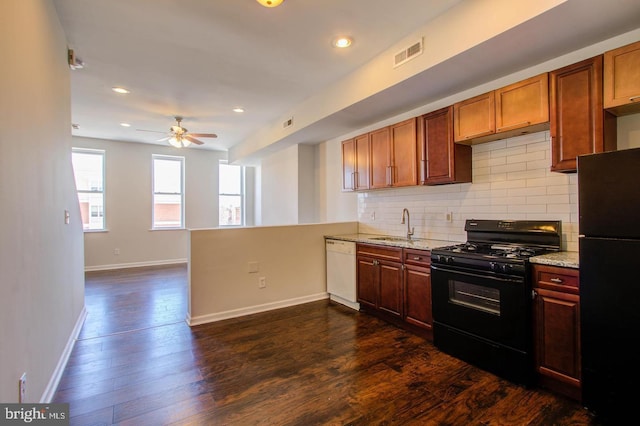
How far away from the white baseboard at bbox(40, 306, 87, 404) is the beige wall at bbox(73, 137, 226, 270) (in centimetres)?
378

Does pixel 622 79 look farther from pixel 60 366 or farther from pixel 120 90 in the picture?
pixel 120 90

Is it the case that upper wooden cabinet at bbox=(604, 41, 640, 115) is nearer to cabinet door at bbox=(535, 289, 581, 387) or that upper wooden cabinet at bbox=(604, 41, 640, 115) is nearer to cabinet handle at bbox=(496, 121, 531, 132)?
cabinet handle at bbox=(496, 121, 531, 132)

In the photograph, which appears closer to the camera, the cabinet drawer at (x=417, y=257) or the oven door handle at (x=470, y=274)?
the oven door handle at (x=470, y=274)

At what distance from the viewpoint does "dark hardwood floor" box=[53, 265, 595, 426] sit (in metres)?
1.97

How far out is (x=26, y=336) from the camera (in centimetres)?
174

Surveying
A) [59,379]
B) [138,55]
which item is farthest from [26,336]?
[138,55]

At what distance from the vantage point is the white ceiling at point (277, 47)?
2.30 meters

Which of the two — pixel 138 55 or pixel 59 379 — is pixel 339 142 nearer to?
pixel 138 55

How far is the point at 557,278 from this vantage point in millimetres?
2123

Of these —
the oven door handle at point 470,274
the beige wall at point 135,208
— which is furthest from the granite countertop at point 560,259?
the beige wall at point 135,208

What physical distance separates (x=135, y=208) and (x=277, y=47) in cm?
578

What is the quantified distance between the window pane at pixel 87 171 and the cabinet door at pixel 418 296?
22.6 feet

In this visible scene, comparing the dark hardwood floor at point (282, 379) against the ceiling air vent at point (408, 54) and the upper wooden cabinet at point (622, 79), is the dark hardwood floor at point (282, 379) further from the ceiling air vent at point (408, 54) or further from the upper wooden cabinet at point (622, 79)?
the ceiling air vent at point (408, 54)

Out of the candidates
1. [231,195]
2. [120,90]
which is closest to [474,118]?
[120,90]
